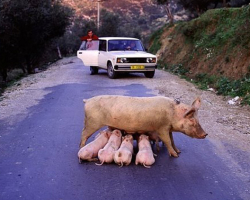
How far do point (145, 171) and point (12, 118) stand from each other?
464cm

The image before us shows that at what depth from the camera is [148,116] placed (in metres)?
5.75

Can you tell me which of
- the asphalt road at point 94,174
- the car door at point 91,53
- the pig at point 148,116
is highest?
the pig at point 148,116

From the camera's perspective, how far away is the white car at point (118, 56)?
54.1 ft

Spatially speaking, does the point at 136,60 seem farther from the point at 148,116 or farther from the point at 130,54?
the point at 148,116

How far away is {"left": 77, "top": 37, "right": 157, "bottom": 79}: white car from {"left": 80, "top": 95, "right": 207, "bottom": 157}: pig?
415 inches

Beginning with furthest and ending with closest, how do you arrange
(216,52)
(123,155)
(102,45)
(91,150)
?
(102,45), (216,52), (91,150), (123,155)

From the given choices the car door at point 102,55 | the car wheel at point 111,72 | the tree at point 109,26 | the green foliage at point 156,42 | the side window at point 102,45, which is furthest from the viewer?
the tree at point 109,26

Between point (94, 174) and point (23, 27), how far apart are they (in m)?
20.7

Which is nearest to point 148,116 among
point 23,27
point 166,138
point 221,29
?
point 166,138

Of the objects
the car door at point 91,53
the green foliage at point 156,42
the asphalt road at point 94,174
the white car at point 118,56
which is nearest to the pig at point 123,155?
the asphalt road at point 94,174

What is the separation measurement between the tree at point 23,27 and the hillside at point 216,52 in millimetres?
8419

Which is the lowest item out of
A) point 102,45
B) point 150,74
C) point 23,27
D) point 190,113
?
point 150,74

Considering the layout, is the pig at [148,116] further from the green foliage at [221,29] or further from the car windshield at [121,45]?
the car windshield at [121,45]

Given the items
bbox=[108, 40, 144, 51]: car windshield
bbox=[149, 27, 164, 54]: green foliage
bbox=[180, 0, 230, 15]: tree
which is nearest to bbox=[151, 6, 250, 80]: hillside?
bbox=[149, 27, 164, 54]: green foliage
